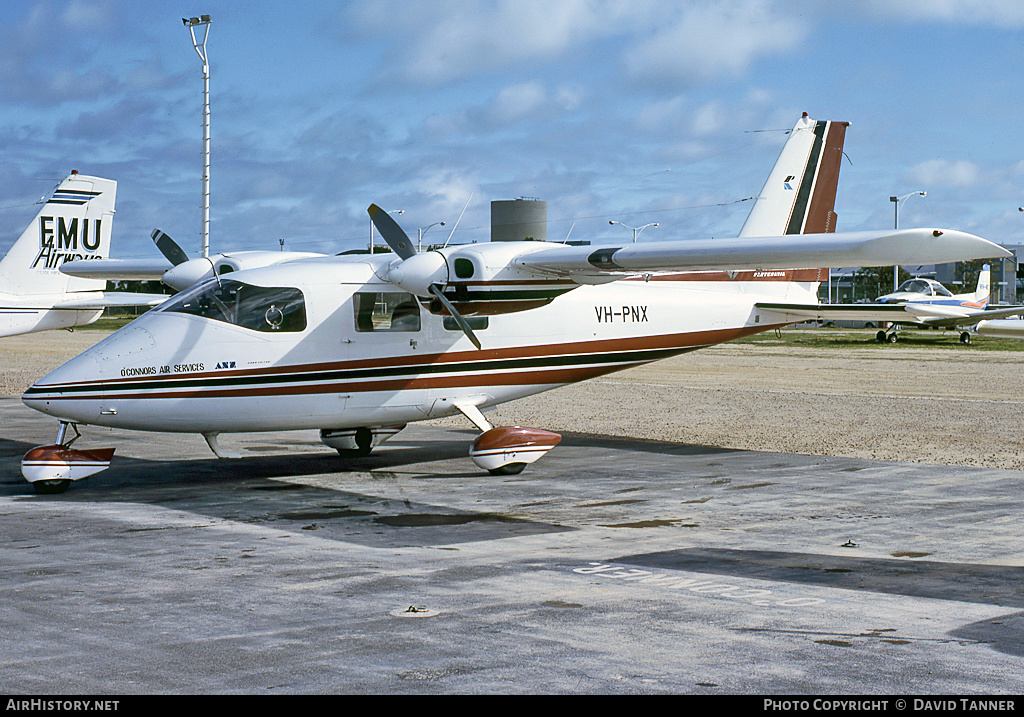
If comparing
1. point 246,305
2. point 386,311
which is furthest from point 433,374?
point 246,305

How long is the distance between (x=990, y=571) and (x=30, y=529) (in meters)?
8.87

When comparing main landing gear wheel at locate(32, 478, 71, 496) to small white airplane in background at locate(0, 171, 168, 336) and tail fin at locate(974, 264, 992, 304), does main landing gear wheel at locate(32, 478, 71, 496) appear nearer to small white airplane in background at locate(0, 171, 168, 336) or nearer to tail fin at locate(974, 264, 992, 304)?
small white airplane in background at locate(0, 171, 168, 336)

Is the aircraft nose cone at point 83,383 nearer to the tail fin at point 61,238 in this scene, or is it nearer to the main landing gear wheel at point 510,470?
the main landing gear wheel at point 510,470

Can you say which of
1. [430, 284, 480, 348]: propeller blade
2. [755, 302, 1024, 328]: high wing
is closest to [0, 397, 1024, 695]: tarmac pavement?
A: [430, 284, 480, 348]: propeller blade

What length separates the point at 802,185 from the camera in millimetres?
18859

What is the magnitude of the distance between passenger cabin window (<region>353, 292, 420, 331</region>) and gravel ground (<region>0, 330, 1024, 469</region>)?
6.02 metres

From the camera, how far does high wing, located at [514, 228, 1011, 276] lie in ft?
35.2

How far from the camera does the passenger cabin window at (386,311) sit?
1422 centimetres

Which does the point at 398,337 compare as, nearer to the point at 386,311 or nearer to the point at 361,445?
the point at 386,311

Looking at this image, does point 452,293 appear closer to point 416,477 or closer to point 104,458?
point 416,477

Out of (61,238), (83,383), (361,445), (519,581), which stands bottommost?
(519,581)

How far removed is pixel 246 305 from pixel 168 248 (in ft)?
11.1

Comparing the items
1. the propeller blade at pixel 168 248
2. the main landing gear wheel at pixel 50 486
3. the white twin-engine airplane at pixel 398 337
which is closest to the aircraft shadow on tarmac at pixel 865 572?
the white twin-engine airplane at pixel 398 337

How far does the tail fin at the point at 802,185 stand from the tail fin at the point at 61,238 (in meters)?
20.4
